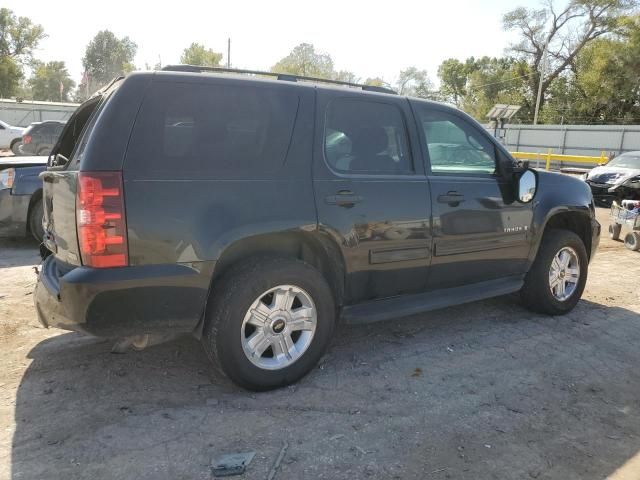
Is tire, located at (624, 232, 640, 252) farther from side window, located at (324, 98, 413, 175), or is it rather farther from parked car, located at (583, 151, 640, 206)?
side window, located at (324, 98, 413, 175)

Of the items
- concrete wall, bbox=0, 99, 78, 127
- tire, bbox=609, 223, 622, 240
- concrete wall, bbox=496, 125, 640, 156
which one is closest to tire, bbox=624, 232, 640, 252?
tire, bbox=609, 223, 622, 240

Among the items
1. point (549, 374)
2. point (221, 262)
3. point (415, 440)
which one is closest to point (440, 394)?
point (415, 440)

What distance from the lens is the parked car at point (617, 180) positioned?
13.1 metres

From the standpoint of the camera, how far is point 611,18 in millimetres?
43594

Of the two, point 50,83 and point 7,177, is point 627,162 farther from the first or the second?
point 50,83

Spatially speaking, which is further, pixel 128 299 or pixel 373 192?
pixel 373 192

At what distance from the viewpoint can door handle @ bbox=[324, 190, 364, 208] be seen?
3.35 metres

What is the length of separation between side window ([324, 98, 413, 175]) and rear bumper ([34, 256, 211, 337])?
121 cm

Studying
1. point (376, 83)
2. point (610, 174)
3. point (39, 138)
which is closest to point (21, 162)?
point (39, 138)

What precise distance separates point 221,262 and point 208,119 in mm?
825

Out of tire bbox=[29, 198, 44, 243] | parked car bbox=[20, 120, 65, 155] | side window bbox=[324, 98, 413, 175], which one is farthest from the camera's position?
parked car bbox=[20, 120, 65, 155]

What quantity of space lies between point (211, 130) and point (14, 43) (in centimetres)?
7158

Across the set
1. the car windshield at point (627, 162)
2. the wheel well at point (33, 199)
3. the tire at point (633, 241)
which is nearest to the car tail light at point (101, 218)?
the wheel well at point (33, 199)

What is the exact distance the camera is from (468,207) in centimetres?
403
